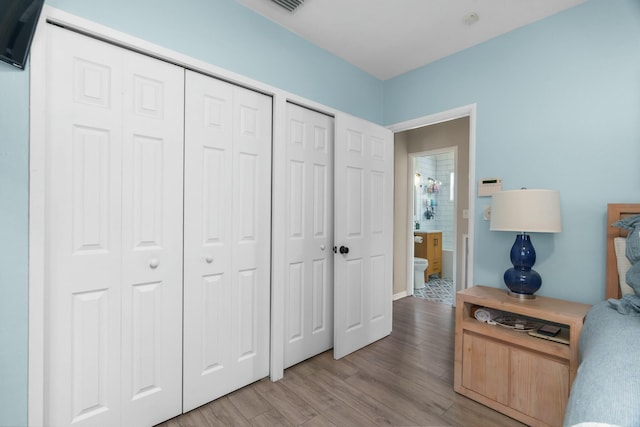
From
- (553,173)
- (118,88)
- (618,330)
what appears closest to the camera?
(618,330)

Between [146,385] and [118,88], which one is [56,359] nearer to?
[146,385]

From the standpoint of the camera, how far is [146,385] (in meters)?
1.64

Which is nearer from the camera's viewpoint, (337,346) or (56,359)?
(56,359)

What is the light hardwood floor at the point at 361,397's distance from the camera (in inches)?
67.9

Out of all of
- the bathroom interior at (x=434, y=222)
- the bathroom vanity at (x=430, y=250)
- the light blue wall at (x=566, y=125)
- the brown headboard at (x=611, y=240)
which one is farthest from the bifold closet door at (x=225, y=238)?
the bathroom vanity at (x=430, y=250)

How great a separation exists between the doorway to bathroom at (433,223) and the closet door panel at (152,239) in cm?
370

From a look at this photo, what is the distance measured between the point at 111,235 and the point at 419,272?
4.27 m

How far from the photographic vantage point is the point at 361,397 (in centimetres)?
195

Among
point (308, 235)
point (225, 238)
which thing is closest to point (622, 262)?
point (308, 235)

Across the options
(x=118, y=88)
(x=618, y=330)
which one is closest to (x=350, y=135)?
(x=118, y=88)

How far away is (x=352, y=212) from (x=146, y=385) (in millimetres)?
1837

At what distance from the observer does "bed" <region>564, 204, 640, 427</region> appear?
80 centimetres

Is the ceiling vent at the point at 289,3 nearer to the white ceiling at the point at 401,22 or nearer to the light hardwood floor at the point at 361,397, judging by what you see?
the white ceiling at the point at 401,22

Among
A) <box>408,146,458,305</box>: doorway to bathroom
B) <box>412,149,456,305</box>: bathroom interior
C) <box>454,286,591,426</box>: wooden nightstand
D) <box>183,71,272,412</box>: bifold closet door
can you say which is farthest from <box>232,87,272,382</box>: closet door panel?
<box>412,149,456,305</box>: bathroom interior
